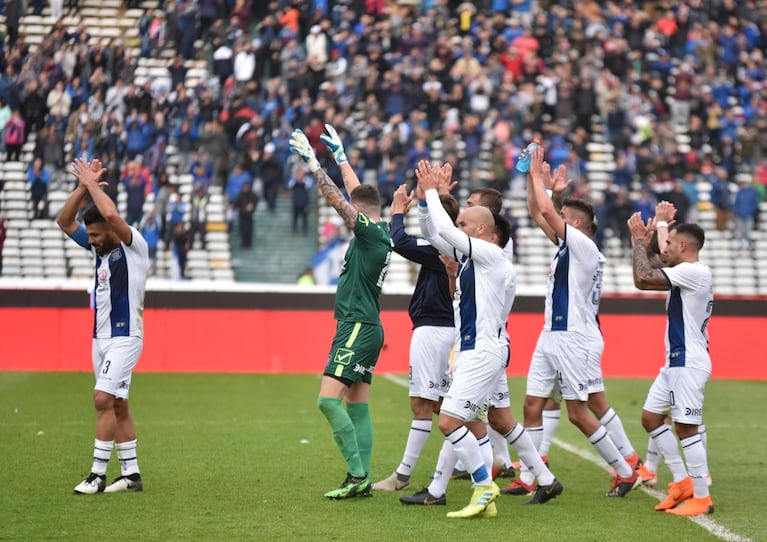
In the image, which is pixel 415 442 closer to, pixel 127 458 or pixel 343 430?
pixel 343 430

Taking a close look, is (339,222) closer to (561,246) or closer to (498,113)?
(498,113)

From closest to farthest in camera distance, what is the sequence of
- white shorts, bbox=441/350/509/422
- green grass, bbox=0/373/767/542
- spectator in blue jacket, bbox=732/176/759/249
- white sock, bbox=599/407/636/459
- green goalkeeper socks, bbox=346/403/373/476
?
green grass, bbox=0/373/767/542
white shorts, bbox=441/350/509/422
green goalkeeper socks, bbox=346/403/373/476
white sock, bbox=599/407/636/459
spectator in blue jacket, bbox=732/176/759/249

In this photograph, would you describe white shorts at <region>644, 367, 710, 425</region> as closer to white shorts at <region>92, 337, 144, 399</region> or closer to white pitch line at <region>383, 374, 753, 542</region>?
white pitch line at <region>383, 374, 753, 542</region>

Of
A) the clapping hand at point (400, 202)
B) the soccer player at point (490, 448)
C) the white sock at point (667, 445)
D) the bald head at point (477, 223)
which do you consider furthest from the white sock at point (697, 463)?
the clapping hand at point (400, 202)

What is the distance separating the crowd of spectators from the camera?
25.8 meters

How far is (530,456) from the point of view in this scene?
926 cm


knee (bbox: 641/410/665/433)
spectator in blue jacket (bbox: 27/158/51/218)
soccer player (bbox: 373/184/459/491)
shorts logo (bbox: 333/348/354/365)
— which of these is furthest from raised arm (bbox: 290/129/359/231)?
spectator in blue jacket (bbox: 27/158/51/218)

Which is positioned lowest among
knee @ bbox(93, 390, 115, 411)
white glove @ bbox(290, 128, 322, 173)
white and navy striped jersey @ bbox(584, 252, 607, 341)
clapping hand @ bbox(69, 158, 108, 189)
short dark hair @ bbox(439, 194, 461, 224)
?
knee @ bbox(93, 390, 115, 411)

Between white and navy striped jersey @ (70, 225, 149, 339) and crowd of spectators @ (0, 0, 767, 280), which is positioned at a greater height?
crowd of spectators @ (0, 0, 767, 280)

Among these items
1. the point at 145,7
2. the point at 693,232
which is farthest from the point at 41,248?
the point at 693,232

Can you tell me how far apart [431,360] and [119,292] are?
2.63 m

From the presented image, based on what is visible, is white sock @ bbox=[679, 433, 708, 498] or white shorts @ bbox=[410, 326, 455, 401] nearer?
white sock @ bbox=[679, 433, 708, 498]

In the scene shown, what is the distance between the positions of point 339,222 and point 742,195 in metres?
9.55

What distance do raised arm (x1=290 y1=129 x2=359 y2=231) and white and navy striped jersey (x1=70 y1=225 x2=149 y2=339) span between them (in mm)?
1523
